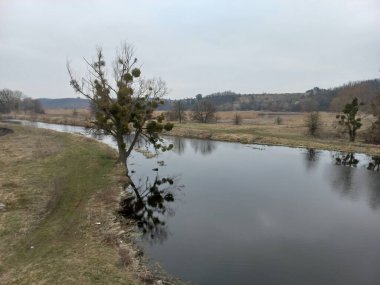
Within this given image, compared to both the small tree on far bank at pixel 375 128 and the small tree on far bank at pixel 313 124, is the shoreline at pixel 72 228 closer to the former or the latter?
the small tree on far bank at pixel 313 124

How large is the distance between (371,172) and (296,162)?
24.8 ft

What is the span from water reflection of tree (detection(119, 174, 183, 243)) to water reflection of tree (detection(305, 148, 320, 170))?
50.9 ft

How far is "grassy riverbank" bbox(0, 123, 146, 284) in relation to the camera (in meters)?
13.4

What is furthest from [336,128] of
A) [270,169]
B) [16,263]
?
[16,263]

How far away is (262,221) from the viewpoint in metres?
20.6

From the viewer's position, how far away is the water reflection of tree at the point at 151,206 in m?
19.2

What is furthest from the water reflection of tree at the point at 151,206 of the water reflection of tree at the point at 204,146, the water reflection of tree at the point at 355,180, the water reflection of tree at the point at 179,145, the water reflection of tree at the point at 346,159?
the water reflection of tree at the point at 346,159

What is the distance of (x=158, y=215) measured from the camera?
21.8 m

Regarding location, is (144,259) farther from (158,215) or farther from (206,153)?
(206,153)

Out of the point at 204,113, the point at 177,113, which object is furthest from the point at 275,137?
the point at 177,113

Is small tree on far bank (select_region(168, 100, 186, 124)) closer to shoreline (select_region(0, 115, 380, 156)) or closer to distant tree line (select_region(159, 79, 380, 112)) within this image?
shoreline (select_region(0, 115, 380, 156))

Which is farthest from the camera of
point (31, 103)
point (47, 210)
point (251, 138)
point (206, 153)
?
point (31, 103)

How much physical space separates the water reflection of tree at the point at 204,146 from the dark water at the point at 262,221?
1075cm

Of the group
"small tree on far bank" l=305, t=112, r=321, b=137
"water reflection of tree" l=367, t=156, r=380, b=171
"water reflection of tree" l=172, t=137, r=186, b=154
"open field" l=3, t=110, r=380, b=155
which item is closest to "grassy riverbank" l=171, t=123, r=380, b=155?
"open field" l=3, t=110, r=380, b=155
